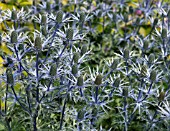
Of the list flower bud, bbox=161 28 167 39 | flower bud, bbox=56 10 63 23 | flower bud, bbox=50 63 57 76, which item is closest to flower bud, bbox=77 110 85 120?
flower bud, bbox=50 63 57 76

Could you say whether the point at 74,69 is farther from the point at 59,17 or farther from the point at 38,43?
the point at 59,17

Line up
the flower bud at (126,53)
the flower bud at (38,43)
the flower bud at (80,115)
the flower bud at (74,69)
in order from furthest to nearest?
the flower bud at (126,53)
the flower bud at (80,115)
the flower bud at (74,69)
the flower bud at (38,43)

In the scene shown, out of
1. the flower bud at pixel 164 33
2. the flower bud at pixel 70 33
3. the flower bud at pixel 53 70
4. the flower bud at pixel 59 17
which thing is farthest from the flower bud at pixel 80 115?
the flower bud at pixel 164 33

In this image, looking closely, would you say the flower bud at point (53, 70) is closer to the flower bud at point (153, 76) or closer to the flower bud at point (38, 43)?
the flower bud at point (38, 43)

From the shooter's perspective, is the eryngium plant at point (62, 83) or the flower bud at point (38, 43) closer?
the flower bud at point (38, 43)

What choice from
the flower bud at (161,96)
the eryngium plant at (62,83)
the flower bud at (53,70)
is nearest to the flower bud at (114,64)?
the eryngium plant at (62,83)

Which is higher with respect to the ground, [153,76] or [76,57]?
[76,57]

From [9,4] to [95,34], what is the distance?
0.91 meters

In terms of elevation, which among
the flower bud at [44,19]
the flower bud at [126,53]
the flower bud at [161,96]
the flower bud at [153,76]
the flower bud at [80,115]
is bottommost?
the flower bud at [80,115]

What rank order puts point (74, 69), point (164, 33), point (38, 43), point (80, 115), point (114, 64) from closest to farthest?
point (38, 43), point (74, 69), point (80, 115), point (114, 64), point (164, 33)

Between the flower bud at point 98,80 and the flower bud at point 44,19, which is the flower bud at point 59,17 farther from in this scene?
the flower bud at point 98,80

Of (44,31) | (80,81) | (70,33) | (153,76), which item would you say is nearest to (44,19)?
(44,31)

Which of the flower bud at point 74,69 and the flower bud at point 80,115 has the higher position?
the flower bud at point 74,69

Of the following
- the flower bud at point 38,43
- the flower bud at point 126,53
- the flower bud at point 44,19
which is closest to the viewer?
the flower bud at point 38,43
